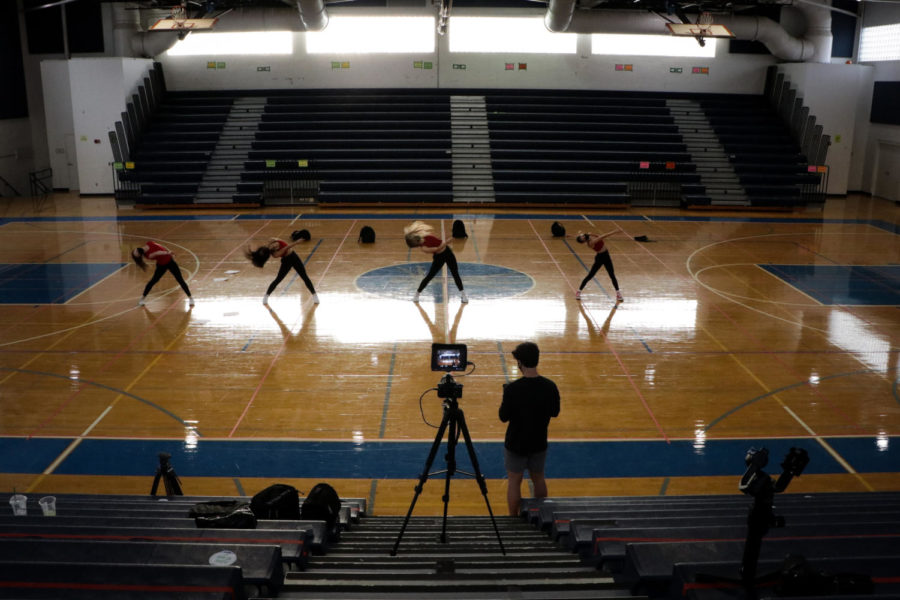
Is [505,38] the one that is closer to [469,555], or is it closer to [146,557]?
[469,555]

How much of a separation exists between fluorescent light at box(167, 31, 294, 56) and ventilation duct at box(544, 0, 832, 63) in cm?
1017

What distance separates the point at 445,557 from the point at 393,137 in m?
23.7

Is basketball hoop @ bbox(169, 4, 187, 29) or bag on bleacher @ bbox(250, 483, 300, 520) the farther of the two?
basketball hoop @ bbox(169, 4, 187, 29)

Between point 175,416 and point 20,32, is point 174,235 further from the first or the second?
point 20,32

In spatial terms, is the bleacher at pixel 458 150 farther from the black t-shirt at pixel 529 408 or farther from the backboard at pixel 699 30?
the black t-shirt at pixel 529 408

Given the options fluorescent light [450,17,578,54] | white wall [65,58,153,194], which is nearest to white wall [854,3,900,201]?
fluorescent light [450,17,578,54]

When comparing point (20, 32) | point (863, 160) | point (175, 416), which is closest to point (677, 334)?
point (175, 416)

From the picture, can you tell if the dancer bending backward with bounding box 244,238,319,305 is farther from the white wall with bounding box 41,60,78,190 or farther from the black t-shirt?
the white wall with bounding box 41,60,78,190

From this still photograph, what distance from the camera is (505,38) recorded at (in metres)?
29.1

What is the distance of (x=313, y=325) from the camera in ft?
40.6

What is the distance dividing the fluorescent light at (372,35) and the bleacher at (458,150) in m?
1.66

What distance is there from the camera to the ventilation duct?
25.2 metres

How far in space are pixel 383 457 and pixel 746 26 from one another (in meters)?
24.0

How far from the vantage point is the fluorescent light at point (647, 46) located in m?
29.0
